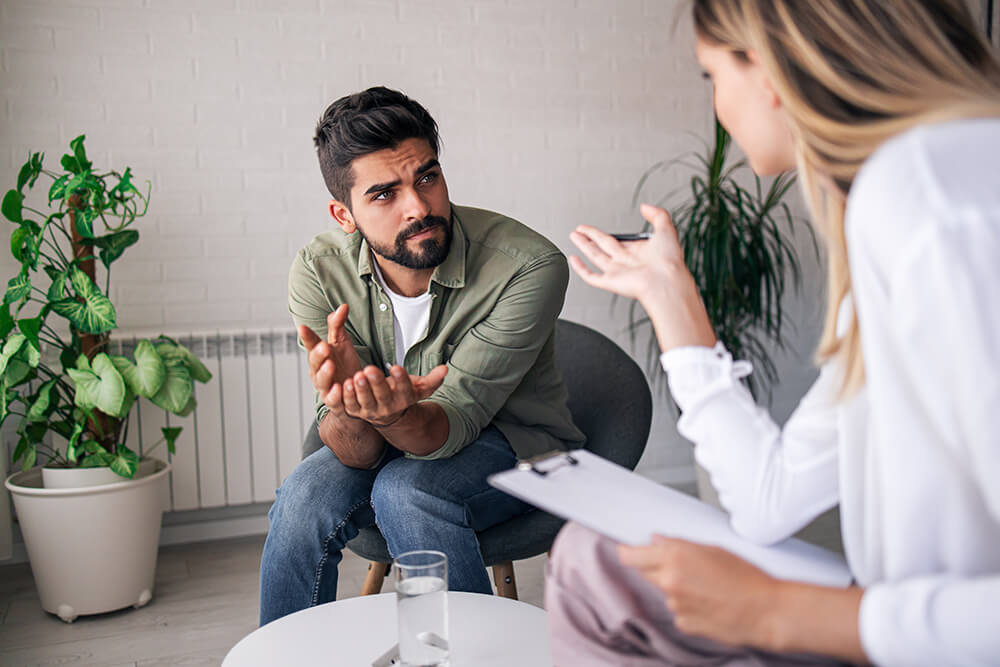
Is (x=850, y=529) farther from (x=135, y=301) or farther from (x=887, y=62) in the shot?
(x=135, y=301)

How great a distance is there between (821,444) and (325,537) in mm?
1073

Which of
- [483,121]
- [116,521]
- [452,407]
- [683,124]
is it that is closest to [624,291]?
[452,407]

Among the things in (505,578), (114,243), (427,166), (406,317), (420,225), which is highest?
(427,166)

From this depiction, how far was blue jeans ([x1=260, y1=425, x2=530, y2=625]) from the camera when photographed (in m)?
1.68

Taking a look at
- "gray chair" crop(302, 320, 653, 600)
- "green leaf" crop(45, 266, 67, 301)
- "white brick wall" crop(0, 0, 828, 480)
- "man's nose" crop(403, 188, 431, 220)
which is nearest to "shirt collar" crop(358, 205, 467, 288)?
"man's nose" crop(403, 188, 431, 220)

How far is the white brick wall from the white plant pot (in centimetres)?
73

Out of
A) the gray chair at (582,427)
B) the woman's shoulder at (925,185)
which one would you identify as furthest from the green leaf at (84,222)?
the woman's shoulder at (925,185)

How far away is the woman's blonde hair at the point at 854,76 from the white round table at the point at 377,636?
2.00 feet

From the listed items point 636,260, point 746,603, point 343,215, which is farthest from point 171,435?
point 746,603

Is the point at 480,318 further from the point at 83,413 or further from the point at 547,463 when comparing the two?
the point at 83,413

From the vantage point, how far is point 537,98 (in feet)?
11.0

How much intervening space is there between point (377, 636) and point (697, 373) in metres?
0.61

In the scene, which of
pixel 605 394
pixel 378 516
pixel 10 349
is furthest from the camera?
pixel 10 349

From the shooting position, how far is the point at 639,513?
1.01m
